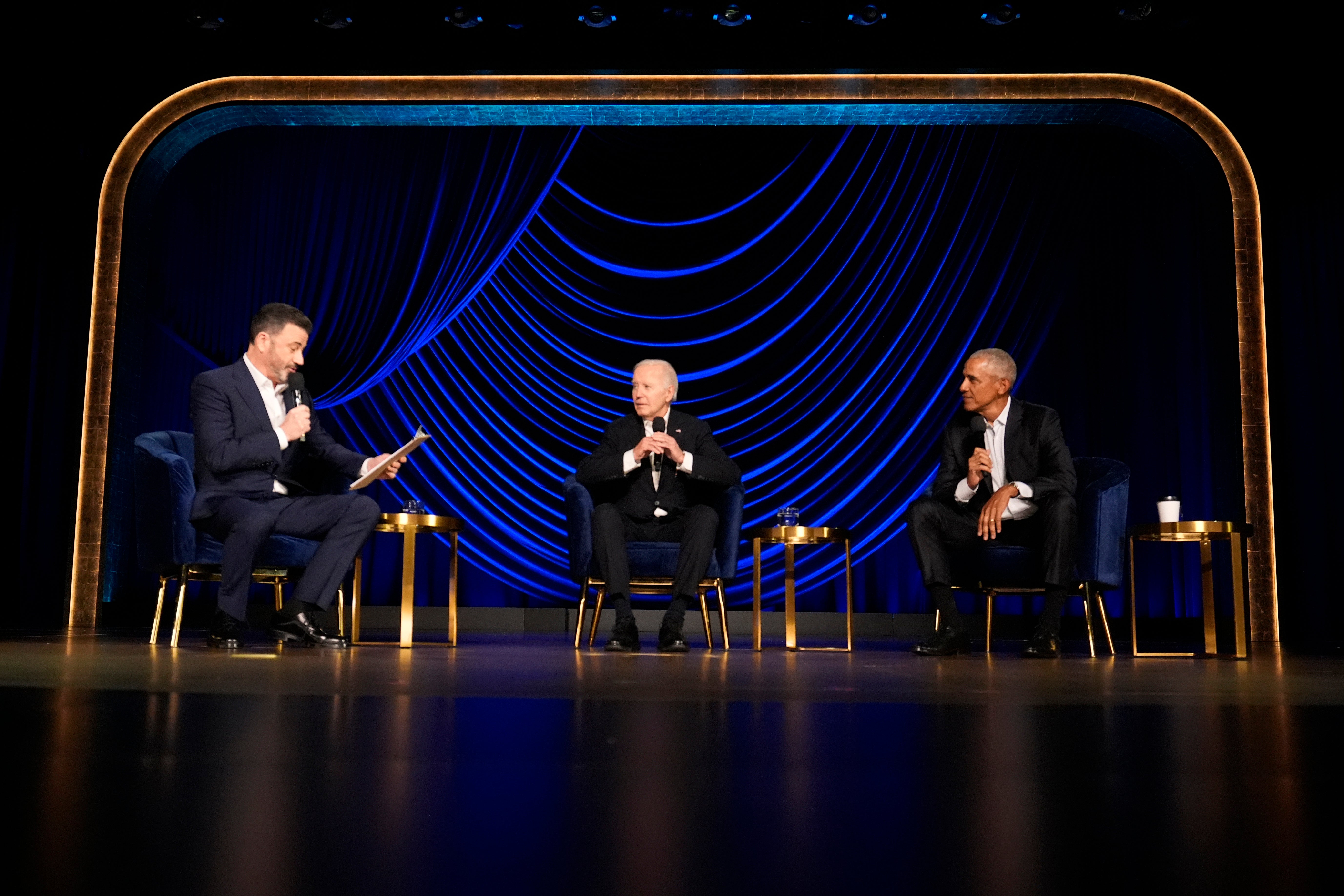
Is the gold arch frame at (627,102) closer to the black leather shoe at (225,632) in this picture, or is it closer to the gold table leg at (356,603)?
the gold table leg at (356,603)

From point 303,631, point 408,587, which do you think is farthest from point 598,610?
point 303,631

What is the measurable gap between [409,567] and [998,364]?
80.5 inches

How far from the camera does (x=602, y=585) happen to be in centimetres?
375

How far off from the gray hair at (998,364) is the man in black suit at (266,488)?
6.32 feet

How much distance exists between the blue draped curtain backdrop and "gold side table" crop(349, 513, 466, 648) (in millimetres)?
1518

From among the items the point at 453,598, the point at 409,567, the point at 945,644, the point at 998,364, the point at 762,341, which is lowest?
the point at 945,644

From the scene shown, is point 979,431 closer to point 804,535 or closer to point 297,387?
point 804,535

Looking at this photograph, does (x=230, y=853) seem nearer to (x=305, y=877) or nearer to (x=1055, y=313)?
(x=305, y=877)

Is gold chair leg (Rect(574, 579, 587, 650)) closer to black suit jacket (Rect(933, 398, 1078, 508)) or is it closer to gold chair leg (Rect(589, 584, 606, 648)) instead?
gold chair leg (Rect(589, 584, 606, 648))

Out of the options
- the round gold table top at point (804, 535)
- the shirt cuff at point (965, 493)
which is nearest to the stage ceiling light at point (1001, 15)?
the shirt cuff at point (965, 493)

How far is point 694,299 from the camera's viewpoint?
562 centimetres

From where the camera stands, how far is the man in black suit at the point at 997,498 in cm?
345

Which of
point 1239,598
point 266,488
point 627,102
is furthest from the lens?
point 627,102

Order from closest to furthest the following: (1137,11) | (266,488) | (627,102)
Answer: (266,488)
(1137,11)
(627,102)
